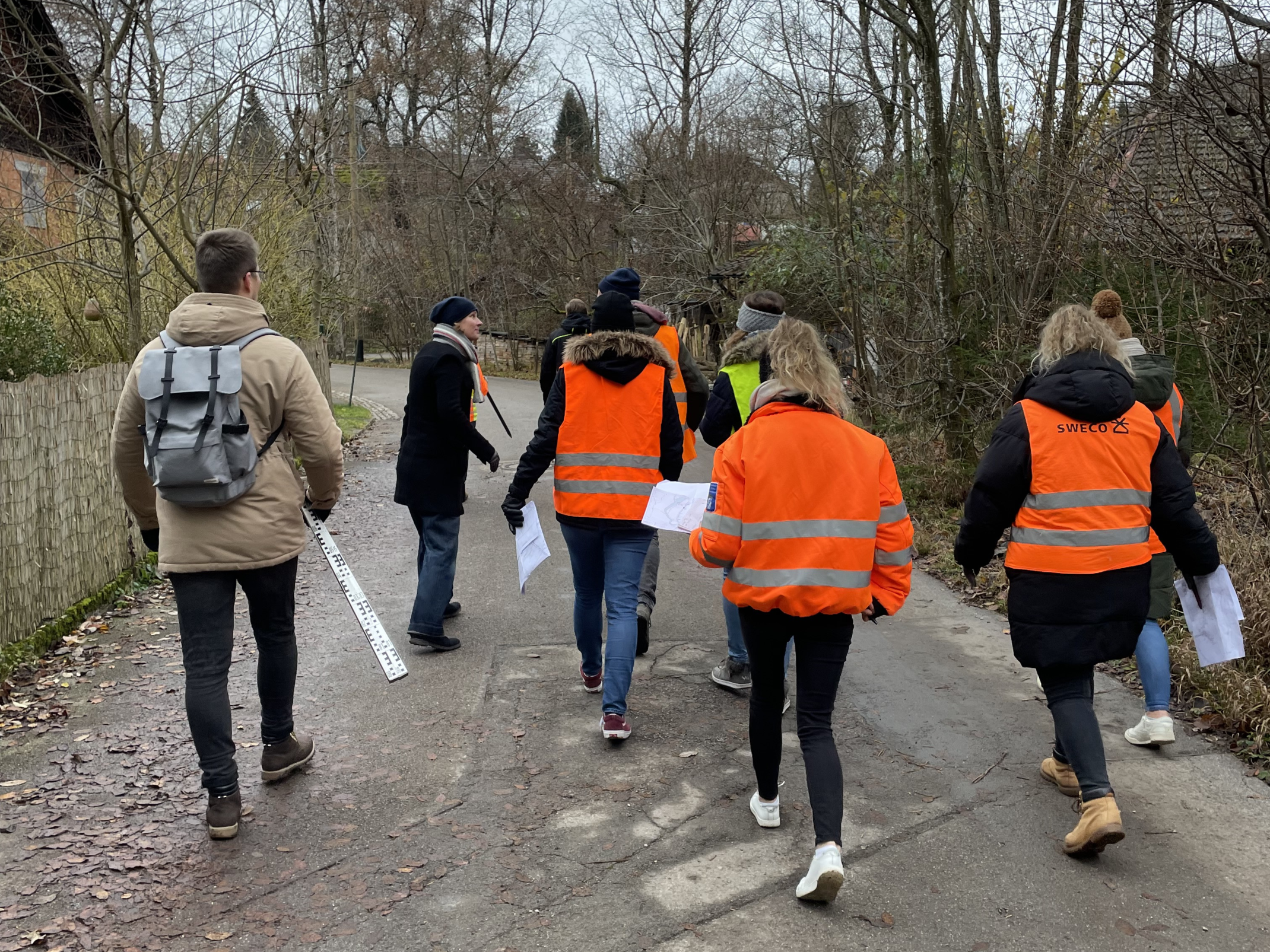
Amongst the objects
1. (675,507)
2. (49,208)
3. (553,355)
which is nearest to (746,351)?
(675,507)

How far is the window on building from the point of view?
11.2 meters

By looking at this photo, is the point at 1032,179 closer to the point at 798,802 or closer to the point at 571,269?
the point at 798,802

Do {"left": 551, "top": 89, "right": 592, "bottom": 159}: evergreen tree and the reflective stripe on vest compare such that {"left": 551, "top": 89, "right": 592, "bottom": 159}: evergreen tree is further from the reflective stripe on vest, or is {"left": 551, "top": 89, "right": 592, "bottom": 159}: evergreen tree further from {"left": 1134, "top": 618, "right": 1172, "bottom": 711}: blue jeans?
{"left": 1134, "top": 618, "right": 1172, "bottom": 711}: blue jeans

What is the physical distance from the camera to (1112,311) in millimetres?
4750

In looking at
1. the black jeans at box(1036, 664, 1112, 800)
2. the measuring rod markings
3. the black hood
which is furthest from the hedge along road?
the black hood

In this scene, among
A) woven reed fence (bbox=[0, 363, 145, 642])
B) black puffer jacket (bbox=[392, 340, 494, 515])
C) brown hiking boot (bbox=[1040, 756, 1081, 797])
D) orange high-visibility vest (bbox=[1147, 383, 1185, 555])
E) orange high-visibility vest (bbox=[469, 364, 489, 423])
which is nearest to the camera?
brown hiking boot (bbox=[1040, 756, 1081, 797])

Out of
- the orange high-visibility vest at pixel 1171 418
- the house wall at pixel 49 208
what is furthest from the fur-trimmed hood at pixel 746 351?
the house wall at pixel 49 208

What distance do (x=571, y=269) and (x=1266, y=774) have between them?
90.9 ft

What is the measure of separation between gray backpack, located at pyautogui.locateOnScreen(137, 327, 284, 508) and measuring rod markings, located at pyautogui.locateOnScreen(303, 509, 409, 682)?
0.71 m

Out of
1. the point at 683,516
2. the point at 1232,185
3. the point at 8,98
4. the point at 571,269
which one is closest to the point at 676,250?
the point at 571,269

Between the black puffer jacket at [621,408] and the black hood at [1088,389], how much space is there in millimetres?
1716

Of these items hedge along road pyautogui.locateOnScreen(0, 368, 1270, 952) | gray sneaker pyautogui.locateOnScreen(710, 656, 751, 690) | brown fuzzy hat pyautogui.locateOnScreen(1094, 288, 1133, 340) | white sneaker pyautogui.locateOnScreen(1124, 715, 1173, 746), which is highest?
brown fuzzy hat pyautogui.locateOnScreen(1094, 288, 1133, 340)

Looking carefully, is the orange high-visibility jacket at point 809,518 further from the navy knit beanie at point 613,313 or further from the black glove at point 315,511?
the black glove at point 315,511

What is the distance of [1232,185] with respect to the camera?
5.59m
